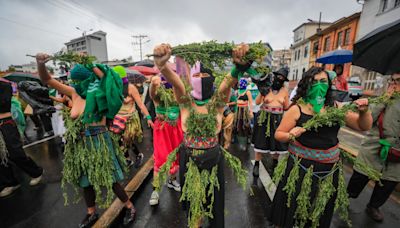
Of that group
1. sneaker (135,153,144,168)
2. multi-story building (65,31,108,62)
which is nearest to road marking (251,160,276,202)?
sneaker (135,153,144,168)

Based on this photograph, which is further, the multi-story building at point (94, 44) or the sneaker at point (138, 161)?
the multi-story building at point (94, 44)

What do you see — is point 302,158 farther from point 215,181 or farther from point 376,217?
point 376,217

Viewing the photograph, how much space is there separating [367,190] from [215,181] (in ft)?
11.2

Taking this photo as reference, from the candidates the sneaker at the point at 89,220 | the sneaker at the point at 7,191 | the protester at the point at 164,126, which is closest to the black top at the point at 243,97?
the protester at the point at 164,126

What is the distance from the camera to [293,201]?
2072 mm

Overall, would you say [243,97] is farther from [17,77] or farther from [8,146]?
[17,77]

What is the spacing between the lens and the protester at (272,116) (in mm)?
3744

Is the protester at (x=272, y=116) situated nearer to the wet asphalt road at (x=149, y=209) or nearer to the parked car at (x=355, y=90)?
the wet asphalt road at (x=149, y=209)

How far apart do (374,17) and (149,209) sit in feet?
76.6

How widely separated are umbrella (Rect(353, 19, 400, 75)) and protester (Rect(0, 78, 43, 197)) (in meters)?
5.43

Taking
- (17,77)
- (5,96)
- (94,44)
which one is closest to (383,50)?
(5,96)

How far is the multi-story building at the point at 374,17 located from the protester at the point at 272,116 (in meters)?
15.0

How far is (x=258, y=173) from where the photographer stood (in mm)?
3969

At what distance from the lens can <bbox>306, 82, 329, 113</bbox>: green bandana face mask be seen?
6.53 ft
